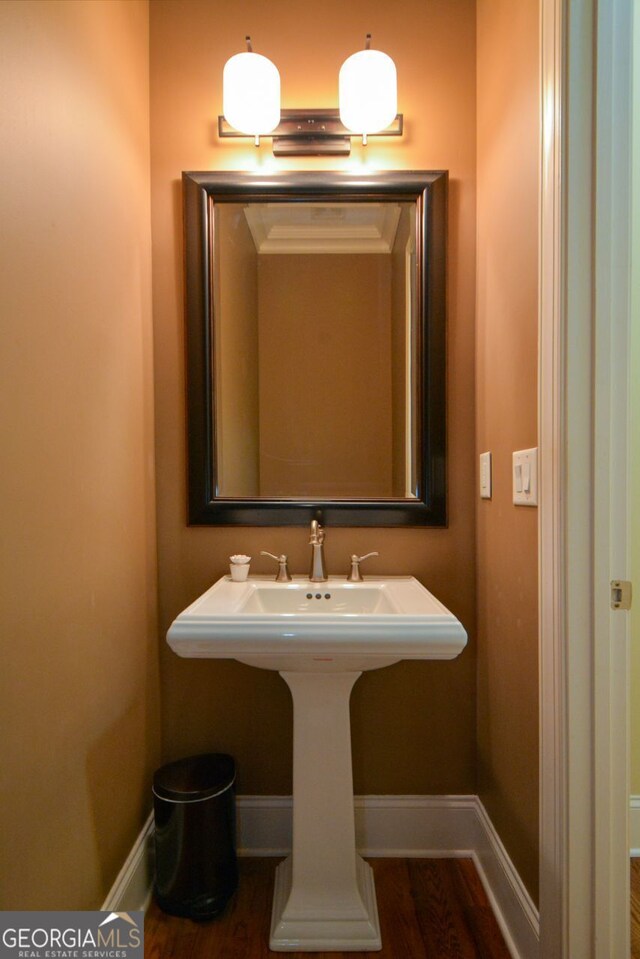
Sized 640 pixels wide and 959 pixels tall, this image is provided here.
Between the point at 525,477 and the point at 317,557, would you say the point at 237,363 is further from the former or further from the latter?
the point at 525,477

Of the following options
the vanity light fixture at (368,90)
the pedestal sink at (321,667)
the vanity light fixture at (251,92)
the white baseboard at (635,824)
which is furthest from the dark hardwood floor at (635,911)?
the vanity light fixture at (251,92)

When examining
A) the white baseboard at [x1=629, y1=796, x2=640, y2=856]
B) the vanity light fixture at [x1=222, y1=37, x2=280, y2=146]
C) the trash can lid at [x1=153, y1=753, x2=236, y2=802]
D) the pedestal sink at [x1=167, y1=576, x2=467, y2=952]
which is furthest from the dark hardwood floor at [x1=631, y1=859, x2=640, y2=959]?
the vanity light fixture at [x1=222, y1=37, x2=280, y2=146]

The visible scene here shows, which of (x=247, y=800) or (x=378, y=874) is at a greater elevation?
(x=247, y=800)

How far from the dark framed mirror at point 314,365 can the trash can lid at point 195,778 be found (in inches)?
27.1

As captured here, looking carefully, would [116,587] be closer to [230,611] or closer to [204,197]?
[230,611]

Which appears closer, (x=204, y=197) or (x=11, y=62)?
(x=11, y=62)

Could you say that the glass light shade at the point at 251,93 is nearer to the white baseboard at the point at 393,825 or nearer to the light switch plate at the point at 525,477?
the light switch plate at the point at 525,477

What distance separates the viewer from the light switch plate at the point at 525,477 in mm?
1044

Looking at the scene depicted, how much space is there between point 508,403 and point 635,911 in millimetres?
1388

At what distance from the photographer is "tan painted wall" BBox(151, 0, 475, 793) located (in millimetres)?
1471

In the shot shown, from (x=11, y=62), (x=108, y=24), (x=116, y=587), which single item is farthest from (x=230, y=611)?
(x=108, y=24)

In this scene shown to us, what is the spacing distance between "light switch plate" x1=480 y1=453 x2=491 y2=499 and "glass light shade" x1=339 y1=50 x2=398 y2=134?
3.28 feet

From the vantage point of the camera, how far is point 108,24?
1.21 m

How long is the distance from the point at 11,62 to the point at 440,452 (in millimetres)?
1276
